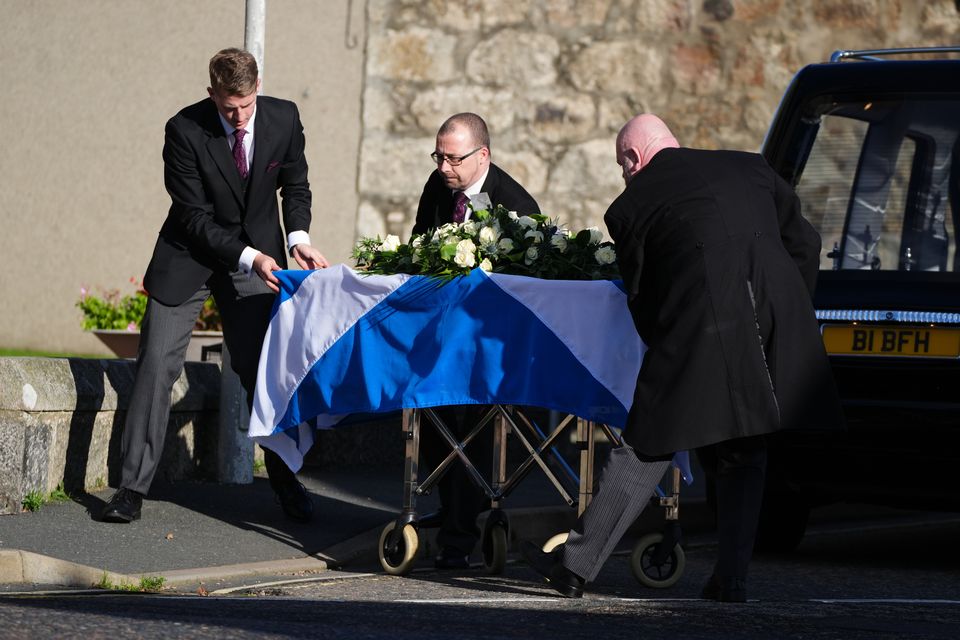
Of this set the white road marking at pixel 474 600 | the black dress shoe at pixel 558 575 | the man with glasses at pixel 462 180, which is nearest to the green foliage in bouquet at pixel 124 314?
the man with glasses at pixel 462 180

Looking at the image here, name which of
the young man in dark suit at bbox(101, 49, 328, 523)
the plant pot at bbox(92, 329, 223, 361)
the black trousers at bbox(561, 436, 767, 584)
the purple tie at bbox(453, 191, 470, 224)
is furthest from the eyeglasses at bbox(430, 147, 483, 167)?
the plant pot at bbox(92, 329, 223, 361)

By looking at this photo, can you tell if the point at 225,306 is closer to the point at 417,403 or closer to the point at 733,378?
the point at 417,403

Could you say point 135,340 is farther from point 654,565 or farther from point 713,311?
point 713,311

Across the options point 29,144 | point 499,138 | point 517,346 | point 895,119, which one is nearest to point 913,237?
point 895,119

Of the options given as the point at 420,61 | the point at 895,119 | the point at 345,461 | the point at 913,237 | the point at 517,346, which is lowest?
the point at 345,461

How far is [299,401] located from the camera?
716 centimetres

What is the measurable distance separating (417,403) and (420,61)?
23.1ft

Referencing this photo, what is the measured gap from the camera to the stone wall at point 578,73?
13.4m

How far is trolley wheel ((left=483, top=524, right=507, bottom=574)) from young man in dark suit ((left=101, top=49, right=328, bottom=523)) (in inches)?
49.1

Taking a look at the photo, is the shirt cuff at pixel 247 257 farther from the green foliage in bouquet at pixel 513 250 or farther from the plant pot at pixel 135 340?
the plant pot at pixel 135 340

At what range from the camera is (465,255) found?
671 centimetres

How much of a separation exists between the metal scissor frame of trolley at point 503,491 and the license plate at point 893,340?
38.7 inches

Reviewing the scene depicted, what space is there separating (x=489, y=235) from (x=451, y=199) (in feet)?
2.47

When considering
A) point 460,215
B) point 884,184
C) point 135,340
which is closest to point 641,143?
point 460,215
